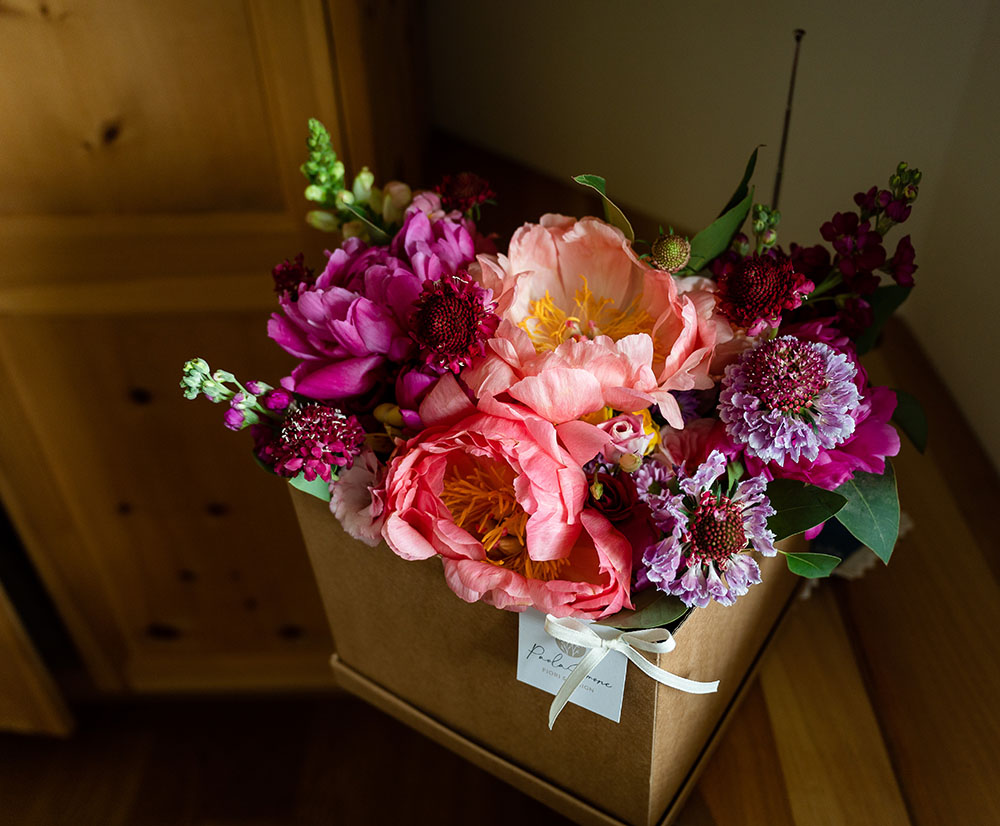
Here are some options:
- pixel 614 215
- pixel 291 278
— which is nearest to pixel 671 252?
pixel 614 215

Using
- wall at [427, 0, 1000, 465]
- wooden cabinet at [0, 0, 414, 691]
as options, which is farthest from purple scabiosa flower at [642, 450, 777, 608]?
wooden cabinet at [0, 0, 414, 691]

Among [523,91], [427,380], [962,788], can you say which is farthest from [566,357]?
[523,91]

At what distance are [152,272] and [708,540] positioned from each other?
35.8 inches

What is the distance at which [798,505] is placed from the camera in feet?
1.79

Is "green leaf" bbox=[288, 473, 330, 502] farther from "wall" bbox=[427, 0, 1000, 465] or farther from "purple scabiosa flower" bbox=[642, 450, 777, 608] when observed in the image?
"wall" bbox=[427, 0, 1000, 465]

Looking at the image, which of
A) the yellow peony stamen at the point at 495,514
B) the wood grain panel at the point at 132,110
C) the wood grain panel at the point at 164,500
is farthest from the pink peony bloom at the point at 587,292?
the wood grain panel at the point at 164,500

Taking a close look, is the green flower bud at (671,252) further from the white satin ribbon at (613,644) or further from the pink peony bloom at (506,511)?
the white satin ribbon at (613,644)

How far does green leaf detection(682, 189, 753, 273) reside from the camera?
2.02 feet

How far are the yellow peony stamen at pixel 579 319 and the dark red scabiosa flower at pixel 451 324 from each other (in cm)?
6

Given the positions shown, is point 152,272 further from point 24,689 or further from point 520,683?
point 24,689

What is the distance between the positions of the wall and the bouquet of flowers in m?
0.32

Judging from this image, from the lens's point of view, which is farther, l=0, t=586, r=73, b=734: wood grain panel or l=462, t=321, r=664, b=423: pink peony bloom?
l=0, t=586, r=73, b=734: wood grain panel

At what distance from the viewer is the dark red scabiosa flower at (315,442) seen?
556 mm

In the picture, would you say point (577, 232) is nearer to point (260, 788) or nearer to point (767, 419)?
point (767, 419)
